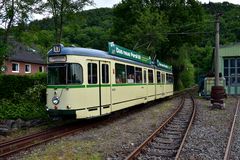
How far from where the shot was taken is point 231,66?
41.1 m

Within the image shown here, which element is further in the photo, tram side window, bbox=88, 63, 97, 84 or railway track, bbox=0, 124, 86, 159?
tram side window, bbox=88, 63, 97, 84

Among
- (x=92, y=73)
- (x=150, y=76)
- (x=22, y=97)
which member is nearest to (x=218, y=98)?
(x=150, y=76)

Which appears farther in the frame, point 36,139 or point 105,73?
point 105,73

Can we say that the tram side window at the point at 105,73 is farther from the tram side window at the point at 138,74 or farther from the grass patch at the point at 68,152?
the tram side window at the point at 138,74

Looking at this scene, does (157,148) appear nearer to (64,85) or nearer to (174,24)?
(64,85)

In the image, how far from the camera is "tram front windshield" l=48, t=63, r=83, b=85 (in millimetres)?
13672

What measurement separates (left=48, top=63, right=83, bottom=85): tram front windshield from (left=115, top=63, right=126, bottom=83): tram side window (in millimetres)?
3017

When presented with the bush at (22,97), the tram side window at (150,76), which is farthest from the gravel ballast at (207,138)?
the bush at (22,97)

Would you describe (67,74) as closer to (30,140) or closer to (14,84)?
(30,140)

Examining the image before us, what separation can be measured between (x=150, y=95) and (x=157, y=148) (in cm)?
1330

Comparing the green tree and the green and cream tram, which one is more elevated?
the green tree

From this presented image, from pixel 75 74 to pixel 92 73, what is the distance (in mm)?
822

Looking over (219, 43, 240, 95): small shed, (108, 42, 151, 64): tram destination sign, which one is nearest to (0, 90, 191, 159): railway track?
(108, 42, 151, 64): tram destination sign

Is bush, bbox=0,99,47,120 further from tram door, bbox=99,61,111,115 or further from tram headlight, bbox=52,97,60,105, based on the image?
tram door, bbox=99,61,111,115
